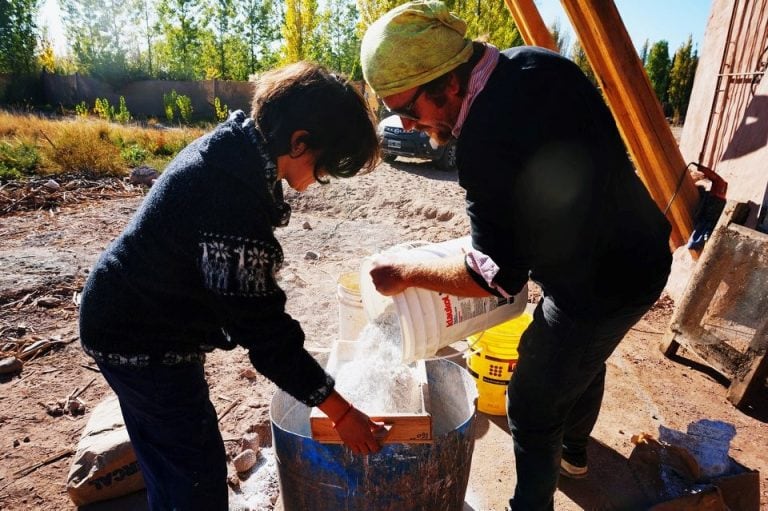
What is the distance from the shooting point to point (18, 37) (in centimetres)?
2650

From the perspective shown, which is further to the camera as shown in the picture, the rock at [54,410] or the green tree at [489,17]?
the green tree at [489,17]

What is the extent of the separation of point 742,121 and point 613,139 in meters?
3.81

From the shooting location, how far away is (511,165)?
1.46 metres

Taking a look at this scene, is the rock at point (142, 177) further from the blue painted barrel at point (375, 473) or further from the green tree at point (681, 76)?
the green tree at point (681, 76)

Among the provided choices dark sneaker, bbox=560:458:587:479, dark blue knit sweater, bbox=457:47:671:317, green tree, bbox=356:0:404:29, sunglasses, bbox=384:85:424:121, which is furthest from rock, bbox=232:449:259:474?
green tree, bbox=356:0:404:29

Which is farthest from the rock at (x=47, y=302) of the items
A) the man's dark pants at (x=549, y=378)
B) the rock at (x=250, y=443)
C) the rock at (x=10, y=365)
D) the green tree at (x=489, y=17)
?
the green tree at (x=489, y=17)

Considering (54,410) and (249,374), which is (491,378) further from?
(54,410)

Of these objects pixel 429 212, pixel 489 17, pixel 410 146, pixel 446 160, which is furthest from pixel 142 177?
pixel 489 17

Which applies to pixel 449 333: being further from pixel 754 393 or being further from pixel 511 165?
pixel 754 393

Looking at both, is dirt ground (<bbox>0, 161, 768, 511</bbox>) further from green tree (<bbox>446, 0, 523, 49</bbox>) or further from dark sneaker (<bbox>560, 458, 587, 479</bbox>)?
green tree (<bbox>446, 0, 523, 49</bbox>)

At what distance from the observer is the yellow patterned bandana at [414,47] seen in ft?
5.05

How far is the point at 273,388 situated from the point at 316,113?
7.41 feet

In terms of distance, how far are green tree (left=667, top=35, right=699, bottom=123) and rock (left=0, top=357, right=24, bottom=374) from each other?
1052 inches

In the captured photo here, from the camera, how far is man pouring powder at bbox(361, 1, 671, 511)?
1.48 metres
